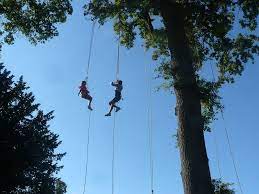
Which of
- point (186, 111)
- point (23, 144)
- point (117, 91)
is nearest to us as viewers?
point (186, 111)

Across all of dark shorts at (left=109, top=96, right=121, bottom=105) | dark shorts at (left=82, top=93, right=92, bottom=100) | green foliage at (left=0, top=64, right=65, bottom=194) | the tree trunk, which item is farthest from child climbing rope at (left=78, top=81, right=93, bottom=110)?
green foliage at (left=0, top=64, right=65, bottom=194)

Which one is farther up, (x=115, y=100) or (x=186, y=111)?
(x=115, y=100)

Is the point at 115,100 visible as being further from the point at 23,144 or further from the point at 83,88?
the point at 23,144

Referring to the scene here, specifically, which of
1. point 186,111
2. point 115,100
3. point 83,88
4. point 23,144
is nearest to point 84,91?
point 83,88

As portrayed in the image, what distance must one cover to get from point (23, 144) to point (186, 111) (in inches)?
614

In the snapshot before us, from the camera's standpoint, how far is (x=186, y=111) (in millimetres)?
12312

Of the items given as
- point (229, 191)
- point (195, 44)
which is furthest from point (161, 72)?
point (229, 191)

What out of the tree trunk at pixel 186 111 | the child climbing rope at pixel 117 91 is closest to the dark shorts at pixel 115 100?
the child climbing rope at pixel 117 91

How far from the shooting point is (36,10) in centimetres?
1784

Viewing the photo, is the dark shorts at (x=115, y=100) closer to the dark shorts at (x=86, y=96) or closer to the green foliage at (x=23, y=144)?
the dark shorts at (x=86, y=96)

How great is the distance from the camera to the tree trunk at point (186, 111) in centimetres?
1123

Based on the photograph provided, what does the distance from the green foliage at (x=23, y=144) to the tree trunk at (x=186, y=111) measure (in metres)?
13.9

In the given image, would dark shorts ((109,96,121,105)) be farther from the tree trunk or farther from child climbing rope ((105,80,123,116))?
the tree trunk

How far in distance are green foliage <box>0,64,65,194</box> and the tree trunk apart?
1393 cm
